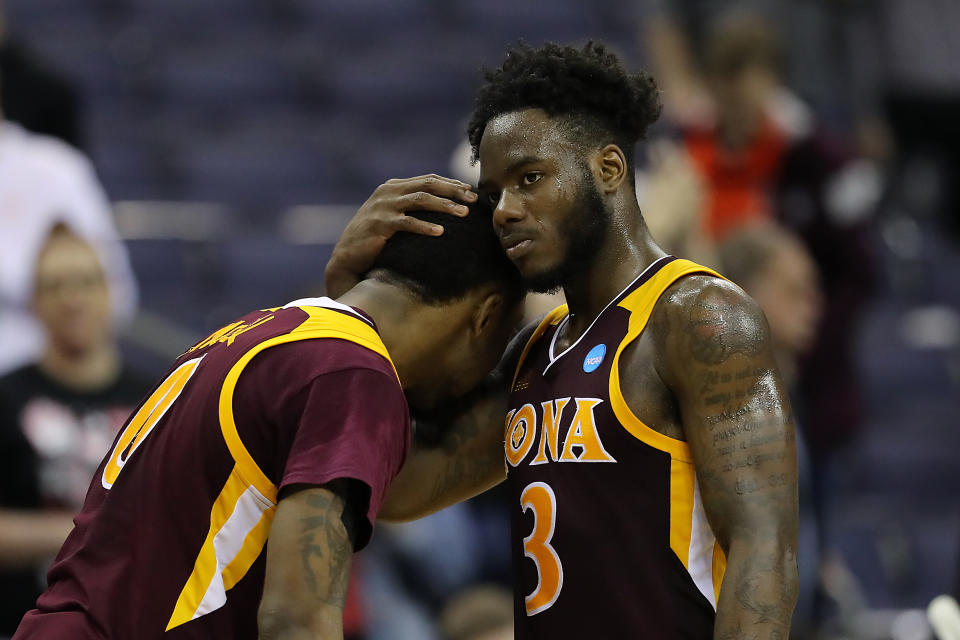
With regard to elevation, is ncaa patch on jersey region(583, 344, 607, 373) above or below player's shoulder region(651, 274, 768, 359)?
below

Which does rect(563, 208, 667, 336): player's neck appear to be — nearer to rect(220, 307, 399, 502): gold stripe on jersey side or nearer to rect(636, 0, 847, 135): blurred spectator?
Result: rect(220, 307, 399, 502): gold stripe on jersey side

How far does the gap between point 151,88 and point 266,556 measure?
7.45m

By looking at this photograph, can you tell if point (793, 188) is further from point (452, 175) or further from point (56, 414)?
point (56, 414)

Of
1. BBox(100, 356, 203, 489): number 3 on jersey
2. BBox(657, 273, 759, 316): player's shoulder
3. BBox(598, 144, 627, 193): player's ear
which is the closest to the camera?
BBox(657, 273, 759, 316): player's shoulder

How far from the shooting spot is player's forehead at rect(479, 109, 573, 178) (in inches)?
122

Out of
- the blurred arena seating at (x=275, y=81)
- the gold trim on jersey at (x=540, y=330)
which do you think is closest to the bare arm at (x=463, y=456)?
the gold trim on jersey at (x=540, y=330)

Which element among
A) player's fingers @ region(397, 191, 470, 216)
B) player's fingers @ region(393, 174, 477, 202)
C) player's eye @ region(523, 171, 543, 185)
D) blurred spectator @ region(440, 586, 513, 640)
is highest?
player's eye @ region(523, 171, 543, 185)

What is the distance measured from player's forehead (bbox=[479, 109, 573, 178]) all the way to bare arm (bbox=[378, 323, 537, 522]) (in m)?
0.63

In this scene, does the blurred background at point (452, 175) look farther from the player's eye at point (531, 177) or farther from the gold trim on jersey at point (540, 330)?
the gold trim on jersey at point (540, 330)

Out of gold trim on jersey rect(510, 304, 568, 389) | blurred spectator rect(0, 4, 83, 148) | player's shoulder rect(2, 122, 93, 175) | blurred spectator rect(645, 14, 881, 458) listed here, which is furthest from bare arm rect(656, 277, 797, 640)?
blurred spectator rect(0, 4, 83, 148)

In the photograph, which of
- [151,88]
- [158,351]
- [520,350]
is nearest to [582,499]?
[520,350]

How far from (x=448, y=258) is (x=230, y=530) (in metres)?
0.83

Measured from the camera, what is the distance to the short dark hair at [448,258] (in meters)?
3.22

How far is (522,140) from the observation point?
3107 mm
